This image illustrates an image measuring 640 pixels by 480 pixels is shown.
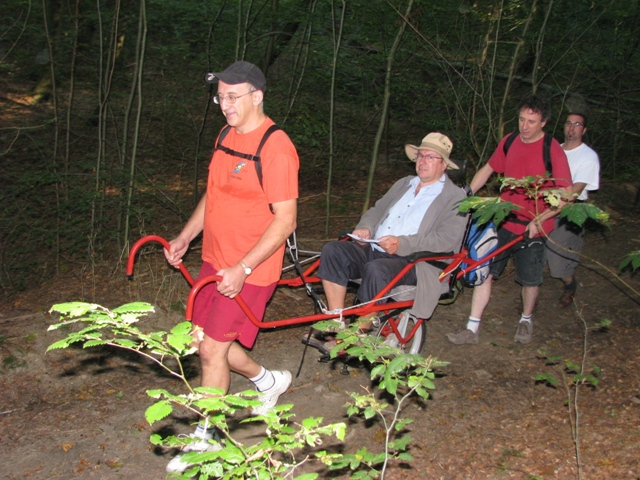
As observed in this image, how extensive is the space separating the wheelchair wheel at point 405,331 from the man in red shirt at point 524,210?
65 cm

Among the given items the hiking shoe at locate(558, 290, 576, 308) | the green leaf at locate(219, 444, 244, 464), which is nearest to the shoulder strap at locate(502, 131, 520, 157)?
the hiking shoe at locate(558, 290, 576, 308)

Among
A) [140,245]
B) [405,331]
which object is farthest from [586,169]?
[140,245]

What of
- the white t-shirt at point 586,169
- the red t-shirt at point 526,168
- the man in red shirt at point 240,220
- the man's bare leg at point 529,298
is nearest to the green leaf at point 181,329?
the man in red shirt at point 240,220

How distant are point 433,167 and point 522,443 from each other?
222 centimetres

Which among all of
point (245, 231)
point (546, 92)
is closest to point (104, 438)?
point (245, 231)

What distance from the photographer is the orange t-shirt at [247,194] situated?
3635mm

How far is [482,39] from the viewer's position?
7.85 meters

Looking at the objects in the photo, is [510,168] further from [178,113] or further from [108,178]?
[178,113]

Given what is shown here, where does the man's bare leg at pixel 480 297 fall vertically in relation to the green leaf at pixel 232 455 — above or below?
below

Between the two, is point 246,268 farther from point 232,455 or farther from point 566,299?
point 566,299

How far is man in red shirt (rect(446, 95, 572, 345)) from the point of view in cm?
527

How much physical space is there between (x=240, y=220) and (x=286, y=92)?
6973 millimetres

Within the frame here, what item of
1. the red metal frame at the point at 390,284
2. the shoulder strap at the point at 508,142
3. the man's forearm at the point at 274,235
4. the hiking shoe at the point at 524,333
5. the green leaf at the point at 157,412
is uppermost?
the shoulder strap at the point at 508,142

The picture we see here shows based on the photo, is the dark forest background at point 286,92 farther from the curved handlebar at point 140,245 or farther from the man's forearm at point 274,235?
the man's forearm at point 274,235
